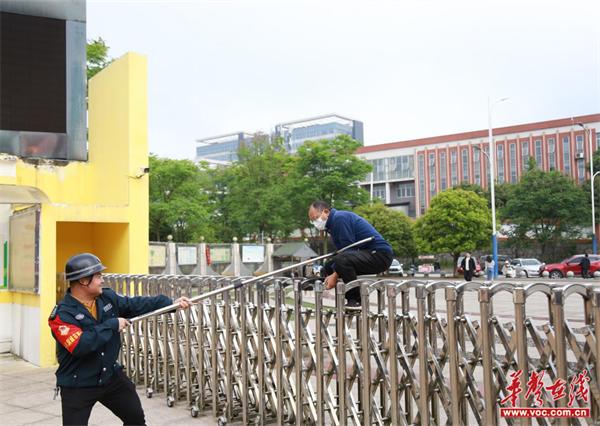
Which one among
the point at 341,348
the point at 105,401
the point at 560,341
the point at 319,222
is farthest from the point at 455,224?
the point at 105,401

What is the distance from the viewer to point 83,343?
11.8 feet

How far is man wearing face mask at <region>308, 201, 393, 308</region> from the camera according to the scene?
5.00 meters

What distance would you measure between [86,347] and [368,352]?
6.82 feet

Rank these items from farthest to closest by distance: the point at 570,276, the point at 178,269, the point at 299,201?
the point at 299,201 → the point at 570,276 → the point at 178,269

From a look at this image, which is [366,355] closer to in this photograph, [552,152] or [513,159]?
[552,152]

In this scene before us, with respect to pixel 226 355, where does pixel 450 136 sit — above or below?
above

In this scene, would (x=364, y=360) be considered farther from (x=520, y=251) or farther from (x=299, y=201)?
(x=520, y=251)

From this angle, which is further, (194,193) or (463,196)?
(463,196)

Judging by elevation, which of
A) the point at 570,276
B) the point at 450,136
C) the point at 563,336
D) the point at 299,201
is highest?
the point at 450,136

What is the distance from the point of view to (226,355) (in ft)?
19.4

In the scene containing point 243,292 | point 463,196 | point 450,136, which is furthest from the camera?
point 450,136

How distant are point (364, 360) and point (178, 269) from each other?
16.4m

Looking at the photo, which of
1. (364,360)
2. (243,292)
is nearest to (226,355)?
(243,292)

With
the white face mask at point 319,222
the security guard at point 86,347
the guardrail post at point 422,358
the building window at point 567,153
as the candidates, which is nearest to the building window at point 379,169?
the building window at point 567,153
